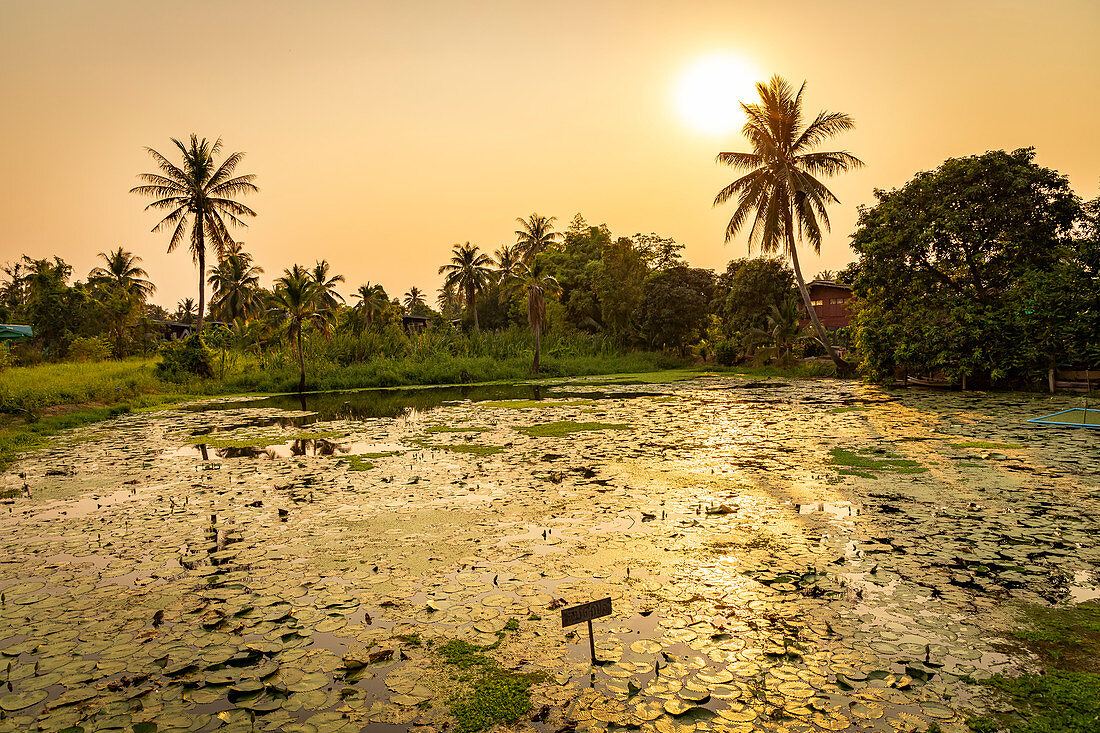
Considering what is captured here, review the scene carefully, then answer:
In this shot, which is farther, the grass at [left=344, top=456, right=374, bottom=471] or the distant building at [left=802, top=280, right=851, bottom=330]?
the distant building at [left=802, top=280, right=851, bottom=330]

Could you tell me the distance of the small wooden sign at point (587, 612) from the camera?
3.74 m

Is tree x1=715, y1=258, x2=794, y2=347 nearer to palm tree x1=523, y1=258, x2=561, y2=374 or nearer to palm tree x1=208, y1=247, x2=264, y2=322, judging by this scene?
palm tree x1=523, y1=258, x2=561, y2=374

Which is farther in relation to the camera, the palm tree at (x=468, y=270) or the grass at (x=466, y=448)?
the palm tree at (x=468, y=270)

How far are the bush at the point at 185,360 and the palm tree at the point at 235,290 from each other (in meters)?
16.6

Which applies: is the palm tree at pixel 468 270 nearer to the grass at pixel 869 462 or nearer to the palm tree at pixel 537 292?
the palm tree at pixel 537 292

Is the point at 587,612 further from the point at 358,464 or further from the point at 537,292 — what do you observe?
the point at 537,292

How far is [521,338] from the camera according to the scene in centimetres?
4128

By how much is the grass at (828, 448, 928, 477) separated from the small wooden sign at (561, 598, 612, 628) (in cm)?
732

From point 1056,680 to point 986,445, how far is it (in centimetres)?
961

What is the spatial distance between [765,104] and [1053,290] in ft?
48.4

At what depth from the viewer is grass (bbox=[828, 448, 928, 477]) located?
383 inches

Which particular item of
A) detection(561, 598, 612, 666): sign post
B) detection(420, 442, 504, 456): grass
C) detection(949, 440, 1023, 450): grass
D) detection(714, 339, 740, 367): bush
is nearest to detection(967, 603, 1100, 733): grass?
detection(561, 598, 612, 666): sign post

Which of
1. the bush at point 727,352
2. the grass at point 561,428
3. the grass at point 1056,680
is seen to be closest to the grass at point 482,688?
the grass at point 1056,680

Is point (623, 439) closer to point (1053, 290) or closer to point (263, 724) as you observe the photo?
point (263, 724)
